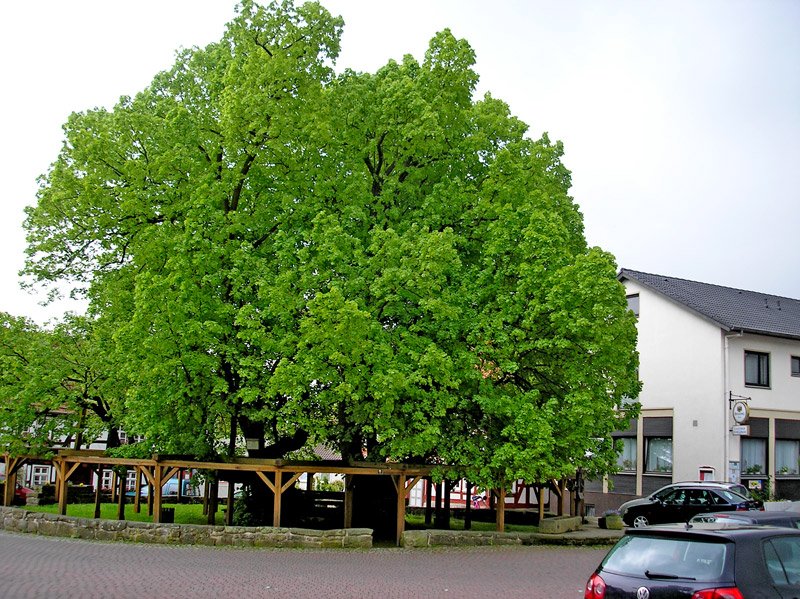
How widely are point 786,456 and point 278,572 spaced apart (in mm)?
25449

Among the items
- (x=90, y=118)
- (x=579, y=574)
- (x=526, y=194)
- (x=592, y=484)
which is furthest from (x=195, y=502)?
(x=579, y=574)

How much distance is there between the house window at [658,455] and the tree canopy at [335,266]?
1075cm

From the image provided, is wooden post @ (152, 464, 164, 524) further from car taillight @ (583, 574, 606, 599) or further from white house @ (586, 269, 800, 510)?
white house @ (586, 269, 800, 510)

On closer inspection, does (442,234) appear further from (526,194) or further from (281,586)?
(281,586)

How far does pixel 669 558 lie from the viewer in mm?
8070

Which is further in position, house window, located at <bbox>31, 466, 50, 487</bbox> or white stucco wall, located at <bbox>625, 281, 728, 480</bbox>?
house window, located at <bbox>31, 466, 50, 487</bbox>

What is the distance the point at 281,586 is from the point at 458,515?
2065cm

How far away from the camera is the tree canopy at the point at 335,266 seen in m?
21.8

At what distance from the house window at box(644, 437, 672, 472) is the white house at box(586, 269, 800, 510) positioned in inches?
A: 1.7

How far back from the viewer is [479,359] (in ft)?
75.7

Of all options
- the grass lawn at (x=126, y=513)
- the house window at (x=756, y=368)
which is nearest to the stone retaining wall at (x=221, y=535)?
the grass lawn at (x=126, y=513)

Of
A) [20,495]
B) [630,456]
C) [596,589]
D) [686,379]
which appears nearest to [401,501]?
[596,589]

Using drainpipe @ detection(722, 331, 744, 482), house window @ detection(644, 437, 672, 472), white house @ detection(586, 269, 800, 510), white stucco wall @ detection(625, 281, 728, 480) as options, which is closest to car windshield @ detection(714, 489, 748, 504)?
white house @ detection(586, 269, 800, 510)

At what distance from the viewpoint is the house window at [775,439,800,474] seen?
3419 centimetres
